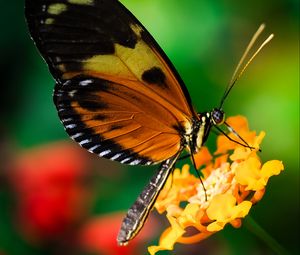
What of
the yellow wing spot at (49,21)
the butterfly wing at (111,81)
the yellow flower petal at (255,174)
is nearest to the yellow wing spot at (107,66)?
the butterfly wing at (111,81)

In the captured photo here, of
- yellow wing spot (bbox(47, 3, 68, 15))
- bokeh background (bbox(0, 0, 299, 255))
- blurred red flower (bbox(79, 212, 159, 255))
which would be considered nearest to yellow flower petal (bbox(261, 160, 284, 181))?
yellow wing spot (bbox(47, 3, 68, 15))

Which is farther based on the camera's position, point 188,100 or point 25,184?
point 25,184

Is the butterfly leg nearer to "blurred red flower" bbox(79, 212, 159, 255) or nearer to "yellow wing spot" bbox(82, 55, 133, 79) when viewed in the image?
"yellow wing spot" bbox(82, 55, 133, 79)

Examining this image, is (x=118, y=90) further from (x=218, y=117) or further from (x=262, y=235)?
(x=262, y=235)

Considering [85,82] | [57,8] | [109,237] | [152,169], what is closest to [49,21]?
[57,8]

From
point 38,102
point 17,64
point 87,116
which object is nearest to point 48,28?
point 87,116

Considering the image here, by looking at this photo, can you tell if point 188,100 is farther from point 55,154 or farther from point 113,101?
point 55,154
